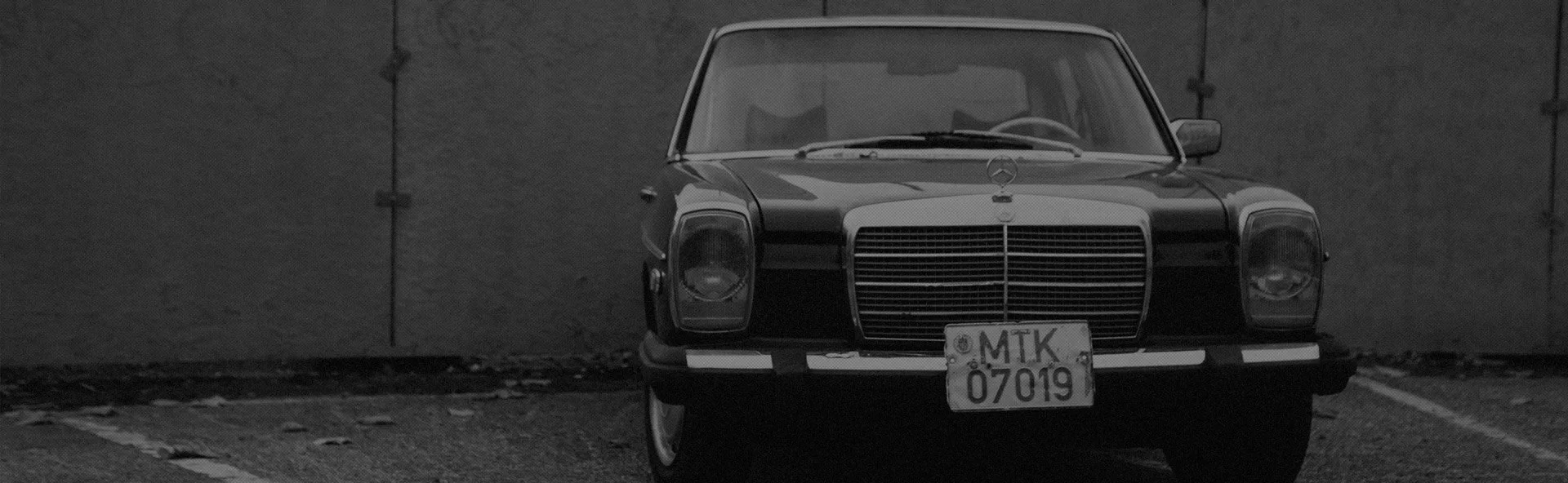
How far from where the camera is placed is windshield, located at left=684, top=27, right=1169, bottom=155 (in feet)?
17.4

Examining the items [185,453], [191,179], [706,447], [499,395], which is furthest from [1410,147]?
[185,453]

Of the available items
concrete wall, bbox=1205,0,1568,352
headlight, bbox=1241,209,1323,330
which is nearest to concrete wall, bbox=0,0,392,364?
concrete wall, bbox=1205,0,1568,352

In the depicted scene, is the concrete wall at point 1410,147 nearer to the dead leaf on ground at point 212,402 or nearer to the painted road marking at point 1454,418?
the painted road marking at point 1454,418

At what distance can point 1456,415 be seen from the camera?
6.85 meters

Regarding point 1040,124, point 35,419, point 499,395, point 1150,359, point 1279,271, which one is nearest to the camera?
point 1150,359

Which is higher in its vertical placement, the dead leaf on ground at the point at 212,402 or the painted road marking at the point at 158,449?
the painted road marking at the point at 158,449

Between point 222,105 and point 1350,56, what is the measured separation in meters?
4.96

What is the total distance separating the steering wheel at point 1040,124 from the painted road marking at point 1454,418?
189 centimetres

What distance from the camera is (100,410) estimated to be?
6828 millimetres

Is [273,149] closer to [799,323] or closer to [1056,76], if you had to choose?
[1056,76]

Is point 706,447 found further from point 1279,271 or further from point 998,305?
point 1279,271

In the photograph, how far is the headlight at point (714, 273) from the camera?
4.28 m

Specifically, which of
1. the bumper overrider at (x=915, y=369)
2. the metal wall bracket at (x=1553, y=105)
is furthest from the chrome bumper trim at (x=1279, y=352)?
the metal wall bracket at (x=1553, y=105)

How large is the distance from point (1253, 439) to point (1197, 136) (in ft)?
3.67
